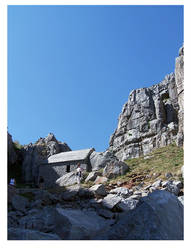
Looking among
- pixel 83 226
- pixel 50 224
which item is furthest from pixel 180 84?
pixel 83 226

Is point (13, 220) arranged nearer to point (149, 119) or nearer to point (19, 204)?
point (19, 204)

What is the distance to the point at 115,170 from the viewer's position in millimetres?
20766

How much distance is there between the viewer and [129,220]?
4852 mm

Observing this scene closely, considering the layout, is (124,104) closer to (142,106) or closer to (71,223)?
(142,106)

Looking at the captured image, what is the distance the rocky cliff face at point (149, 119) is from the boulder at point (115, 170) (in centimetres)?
1128

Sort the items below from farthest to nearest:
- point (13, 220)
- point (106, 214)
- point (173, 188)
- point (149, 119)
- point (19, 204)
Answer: point (149, 119) < point (173, 188) < point (19, 204) < point (106, 214) < point (13, 220)

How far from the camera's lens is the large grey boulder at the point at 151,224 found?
441 cm

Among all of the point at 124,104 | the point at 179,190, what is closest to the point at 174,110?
the point at 124,104

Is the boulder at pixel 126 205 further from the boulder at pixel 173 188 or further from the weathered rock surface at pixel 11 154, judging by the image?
the weathered rock surface at pixel 11 154

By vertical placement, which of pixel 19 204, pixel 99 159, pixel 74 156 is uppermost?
pixel 74 156

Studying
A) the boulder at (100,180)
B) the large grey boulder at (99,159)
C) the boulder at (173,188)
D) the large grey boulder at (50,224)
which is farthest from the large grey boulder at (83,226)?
the large grey boulder at (99,159)

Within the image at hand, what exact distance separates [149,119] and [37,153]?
1793 cm
